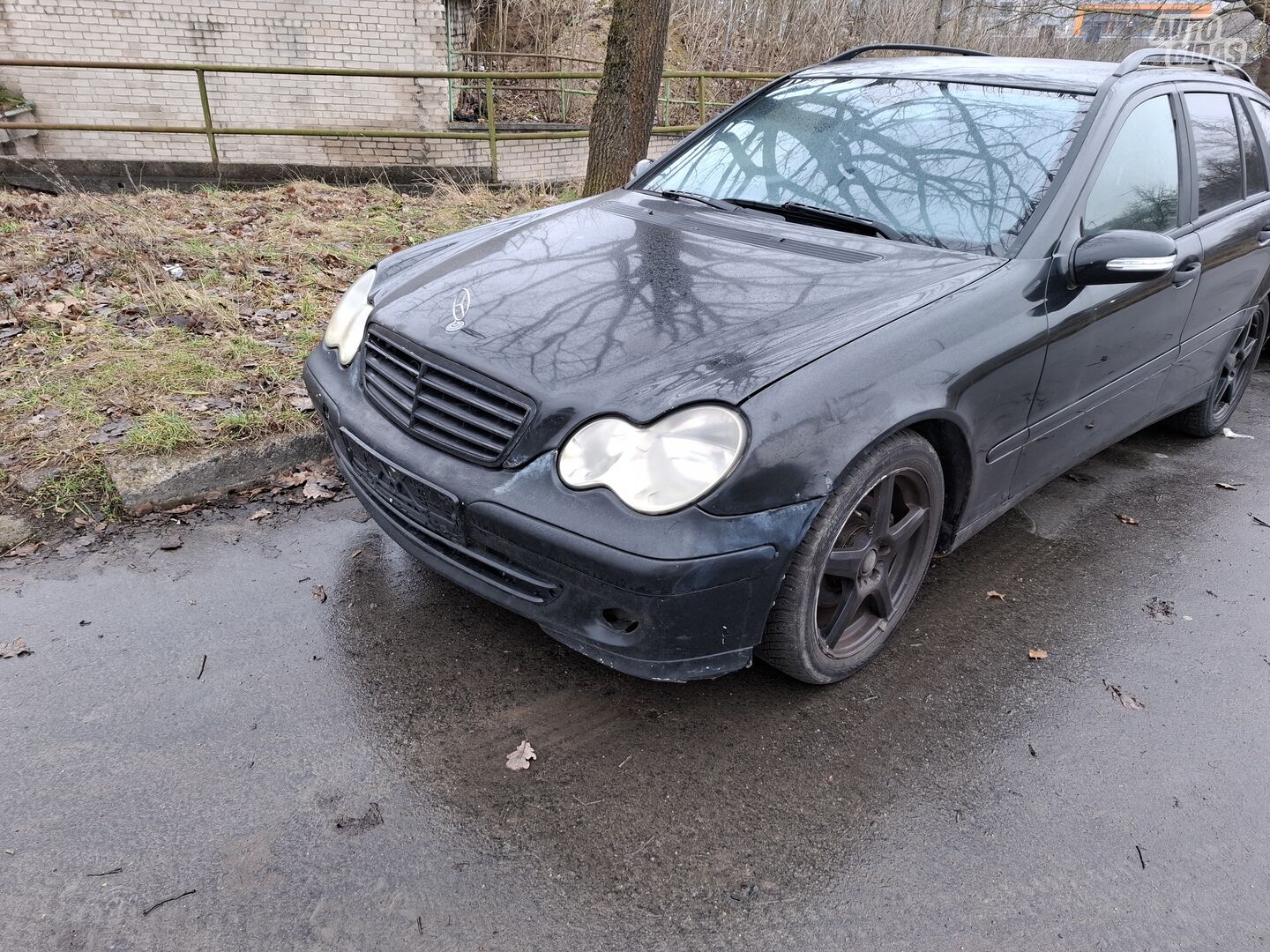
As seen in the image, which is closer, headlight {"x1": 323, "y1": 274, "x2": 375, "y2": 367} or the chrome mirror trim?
the chrome mirror trim

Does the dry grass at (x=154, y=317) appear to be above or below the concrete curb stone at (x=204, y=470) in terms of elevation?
above

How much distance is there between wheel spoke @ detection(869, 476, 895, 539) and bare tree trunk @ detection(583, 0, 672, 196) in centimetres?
519

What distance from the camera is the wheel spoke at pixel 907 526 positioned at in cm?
276

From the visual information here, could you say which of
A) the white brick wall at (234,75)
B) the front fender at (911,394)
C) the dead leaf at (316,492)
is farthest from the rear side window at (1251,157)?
the white brick wall at (234,75)

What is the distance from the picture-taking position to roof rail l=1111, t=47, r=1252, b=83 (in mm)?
3473

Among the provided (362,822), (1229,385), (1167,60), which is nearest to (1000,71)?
(1167,60)

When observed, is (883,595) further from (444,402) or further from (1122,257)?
(444,402)

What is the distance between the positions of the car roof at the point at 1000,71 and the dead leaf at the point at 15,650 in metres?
3.65

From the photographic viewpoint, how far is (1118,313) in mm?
3217

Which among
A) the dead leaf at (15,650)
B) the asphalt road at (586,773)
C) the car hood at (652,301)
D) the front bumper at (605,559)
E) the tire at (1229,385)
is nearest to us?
the asphalt road at (586,773)

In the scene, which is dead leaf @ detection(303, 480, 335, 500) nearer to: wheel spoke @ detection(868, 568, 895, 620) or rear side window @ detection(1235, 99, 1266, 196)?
wheel spoke @ detection(868, 568, 895, 620)

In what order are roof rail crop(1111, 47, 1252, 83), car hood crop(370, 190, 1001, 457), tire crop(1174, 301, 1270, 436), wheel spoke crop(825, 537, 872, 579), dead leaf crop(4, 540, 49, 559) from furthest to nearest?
tire crop(1174, 301, 1270, 436), roof rail crop(1111, 47, 1252, 83), dead leaf crop(4, 540, 49, 559), wheel spoke crop(825, 537, 872, 579), car hood crop(370, 190, 1001, 457)

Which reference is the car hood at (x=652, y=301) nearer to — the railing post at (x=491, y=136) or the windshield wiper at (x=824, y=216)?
the windshield wiper at (x=824, y=216)

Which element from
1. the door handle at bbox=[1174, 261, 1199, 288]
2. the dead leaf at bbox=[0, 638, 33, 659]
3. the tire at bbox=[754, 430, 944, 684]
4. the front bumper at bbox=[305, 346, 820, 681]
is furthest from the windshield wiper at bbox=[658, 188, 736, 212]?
the dead leaf at bbox=[0, 638, 33, 659]
